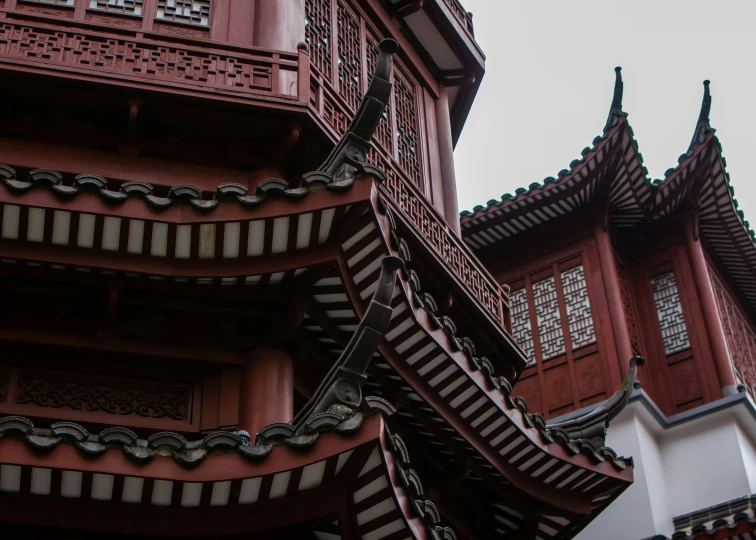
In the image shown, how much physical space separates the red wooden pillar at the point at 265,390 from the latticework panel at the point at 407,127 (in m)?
4.51

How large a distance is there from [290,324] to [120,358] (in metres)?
1.37

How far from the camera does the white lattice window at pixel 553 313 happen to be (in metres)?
18.7

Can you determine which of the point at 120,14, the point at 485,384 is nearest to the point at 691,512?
the point at 485,384

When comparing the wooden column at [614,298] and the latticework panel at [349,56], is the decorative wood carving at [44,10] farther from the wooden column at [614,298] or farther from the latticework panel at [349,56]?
the wooden column at [614,298]

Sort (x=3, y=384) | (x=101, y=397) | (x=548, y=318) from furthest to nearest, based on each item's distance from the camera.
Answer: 1. (x=548, y=318)
2. (x=101, y=397)
3. (x=3, y=384)

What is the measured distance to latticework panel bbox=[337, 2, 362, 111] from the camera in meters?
13.5

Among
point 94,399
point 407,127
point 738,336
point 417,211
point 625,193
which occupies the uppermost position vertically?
point 625,193

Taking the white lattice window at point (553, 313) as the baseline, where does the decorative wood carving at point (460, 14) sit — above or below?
above

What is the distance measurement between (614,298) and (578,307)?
620 mm

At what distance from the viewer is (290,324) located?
396 inches

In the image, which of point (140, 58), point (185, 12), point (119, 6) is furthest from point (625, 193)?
point (140, 58)

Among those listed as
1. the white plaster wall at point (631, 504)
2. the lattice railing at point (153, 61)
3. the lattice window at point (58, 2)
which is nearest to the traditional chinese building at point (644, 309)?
the white plaster wall at point (631, 504)

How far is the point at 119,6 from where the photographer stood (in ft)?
39.7

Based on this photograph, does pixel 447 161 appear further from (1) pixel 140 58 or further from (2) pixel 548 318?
(1) pixel 140 58
